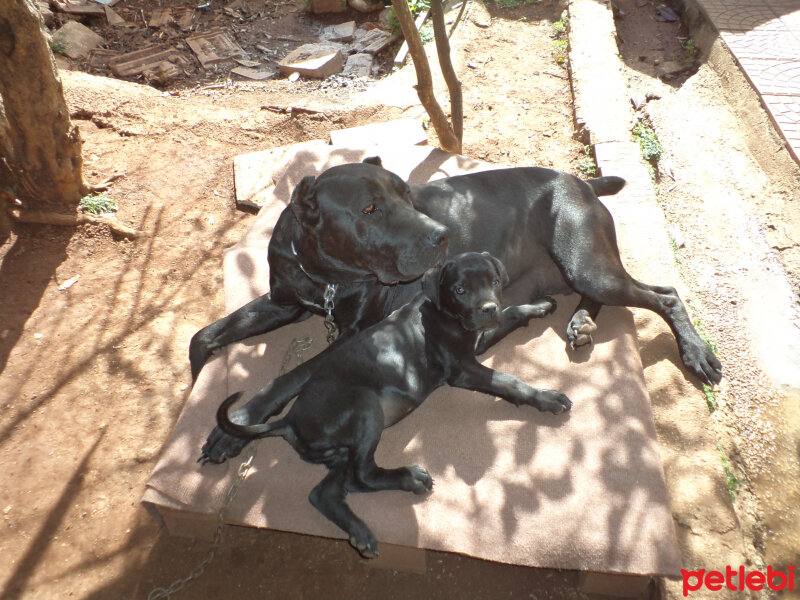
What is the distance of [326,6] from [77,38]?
373 centimetres

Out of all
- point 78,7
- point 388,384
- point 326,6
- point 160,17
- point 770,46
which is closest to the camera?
point 388,384

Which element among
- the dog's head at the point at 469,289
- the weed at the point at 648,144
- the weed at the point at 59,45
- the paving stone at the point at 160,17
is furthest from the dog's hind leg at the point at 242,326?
the paving stone at the point at 160,17

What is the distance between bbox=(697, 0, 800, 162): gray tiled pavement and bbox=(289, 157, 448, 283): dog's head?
4349 mm

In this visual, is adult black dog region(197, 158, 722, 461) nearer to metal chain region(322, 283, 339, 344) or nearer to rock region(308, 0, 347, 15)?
metal chain region(322, 283, 339, 344)

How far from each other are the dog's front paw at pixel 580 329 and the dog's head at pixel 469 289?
2.40 ft

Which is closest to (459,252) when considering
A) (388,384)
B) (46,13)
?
(388,384)

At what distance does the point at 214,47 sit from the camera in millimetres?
8750

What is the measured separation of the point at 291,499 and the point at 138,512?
3.28ft

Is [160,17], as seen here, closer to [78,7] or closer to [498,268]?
[78,7]

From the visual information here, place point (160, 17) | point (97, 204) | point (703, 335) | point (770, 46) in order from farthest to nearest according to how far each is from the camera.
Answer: point (160, 17), point (770, 46), point (97, 204), point (703, 335)

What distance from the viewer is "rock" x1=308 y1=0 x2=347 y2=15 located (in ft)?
31.0

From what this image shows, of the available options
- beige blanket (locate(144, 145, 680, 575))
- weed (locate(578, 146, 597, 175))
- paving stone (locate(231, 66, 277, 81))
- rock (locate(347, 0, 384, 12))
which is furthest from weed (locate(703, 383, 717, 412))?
rock (locate(347, 0, 384, 12))

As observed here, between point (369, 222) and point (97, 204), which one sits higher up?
point (369, 222)

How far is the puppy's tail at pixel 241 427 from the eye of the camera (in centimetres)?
260
